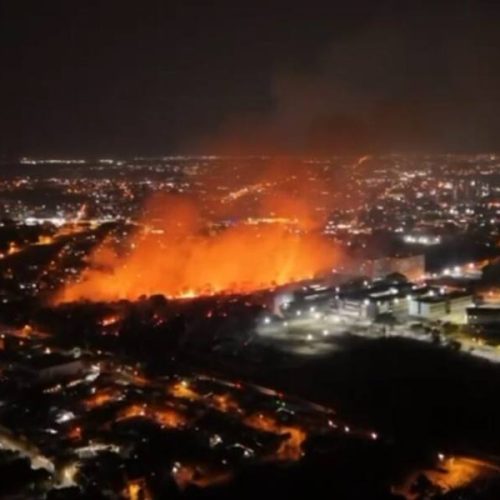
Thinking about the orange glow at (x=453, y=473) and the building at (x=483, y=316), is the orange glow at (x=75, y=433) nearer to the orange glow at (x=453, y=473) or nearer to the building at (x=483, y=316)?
the orange glow at (x=453, y=473)

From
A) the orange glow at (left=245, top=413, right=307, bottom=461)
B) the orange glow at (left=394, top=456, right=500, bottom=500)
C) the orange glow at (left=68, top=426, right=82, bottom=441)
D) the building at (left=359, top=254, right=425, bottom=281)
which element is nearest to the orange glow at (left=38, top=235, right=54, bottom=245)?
the building at (left=359, top=254, right=425, bottom=281)

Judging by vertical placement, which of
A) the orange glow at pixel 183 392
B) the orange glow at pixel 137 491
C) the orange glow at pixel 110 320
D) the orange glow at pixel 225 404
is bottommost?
the orange glow at pixel 137 491

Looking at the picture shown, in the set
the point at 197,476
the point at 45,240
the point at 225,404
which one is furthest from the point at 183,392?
the point at 45,240

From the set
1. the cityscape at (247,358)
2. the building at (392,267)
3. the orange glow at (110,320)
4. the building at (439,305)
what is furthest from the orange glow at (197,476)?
the building at (392,267)

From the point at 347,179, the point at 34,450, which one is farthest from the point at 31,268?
the point at 347,179

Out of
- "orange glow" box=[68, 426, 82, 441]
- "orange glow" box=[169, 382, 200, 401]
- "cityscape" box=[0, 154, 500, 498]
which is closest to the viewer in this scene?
"cityscape" box=[0, 154, 500, 498]

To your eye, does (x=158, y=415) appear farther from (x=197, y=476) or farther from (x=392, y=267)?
(x=392, y=267)

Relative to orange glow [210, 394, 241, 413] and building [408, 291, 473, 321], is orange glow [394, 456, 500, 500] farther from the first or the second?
building [408, 291, 473, 321]
